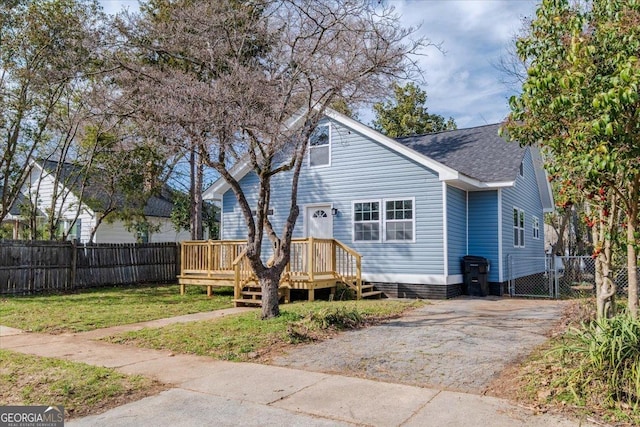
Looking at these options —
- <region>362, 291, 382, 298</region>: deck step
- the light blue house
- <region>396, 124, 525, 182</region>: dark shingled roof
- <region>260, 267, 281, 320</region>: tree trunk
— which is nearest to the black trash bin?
the light blue house

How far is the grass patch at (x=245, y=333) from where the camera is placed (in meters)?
6.72

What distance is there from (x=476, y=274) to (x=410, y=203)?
264cm

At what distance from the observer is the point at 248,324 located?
8.12 m

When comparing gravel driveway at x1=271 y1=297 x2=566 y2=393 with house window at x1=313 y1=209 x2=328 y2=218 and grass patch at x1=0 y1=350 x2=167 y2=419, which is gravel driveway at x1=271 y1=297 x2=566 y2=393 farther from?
house window at x1=313 y1=209 x2=328 y2=218

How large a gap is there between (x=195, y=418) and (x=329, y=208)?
10716mm

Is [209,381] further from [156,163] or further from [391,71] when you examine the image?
[156,163]

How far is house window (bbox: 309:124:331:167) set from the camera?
47.6 feet

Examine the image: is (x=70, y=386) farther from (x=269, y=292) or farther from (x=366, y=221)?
(x=366, y=221)

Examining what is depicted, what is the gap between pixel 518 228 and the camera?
51.3ft

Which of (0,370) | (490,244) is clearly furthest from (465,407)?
(490,244)

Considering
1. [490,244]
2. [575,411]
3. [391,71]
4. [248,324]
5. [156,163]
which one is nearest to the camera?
[575,411]

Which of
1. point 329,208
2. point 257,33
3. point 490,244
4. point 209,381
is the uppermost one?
point 257,33

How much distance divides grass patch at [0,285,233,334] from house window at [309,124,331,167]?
475 centimetres

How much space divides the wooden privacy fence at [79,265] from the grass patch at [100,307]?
728 millimetres
